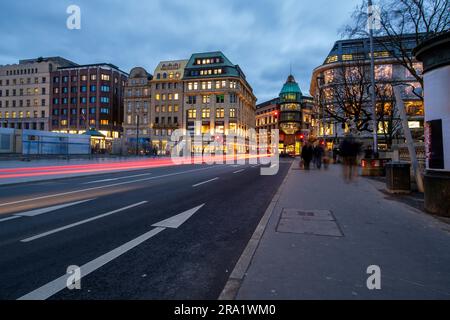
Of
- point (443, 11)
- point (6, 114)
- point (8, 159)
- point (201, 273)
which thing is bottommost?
point (201, 273)

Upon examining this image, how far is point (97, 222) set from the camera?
5.89 metres

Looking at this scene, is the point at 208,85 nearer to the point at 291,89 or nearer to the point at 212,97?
the point at 212,97

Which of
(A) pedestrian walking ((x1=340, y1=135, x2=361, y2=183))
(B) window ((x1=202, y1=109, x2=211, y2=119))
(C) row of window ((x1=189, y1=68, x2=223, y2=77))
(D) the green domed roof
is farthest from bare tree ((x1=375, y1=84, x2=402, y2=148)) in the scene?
(D) the green domed roof

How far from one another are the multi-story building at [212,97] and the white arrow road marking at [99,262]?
6802 cm

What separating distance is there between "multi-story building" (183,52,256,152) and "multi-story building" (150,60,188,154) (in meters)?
1.95

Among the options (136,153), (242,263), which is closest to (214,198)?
(242,263)

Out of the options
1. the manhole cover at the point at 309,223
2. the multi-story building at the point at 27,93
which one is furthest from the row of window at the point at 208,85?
the manhole cover at the point at 309,223

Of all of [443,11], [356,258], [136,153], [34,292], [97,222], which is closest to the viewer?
[34,292]

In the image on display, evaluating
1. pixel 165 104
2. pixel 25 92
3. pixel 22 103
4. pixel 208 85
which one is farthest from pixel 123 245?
pixel 22 103

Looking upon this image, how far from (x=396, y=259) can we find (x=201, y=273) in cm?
281

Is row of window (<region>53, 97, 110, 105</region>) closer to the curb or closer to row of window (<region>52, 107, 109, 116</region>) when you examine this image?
row of window (<region>52, 107, 109, 116</region>)

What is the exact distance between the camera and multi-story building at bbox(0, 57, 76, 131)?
82.4 meters
